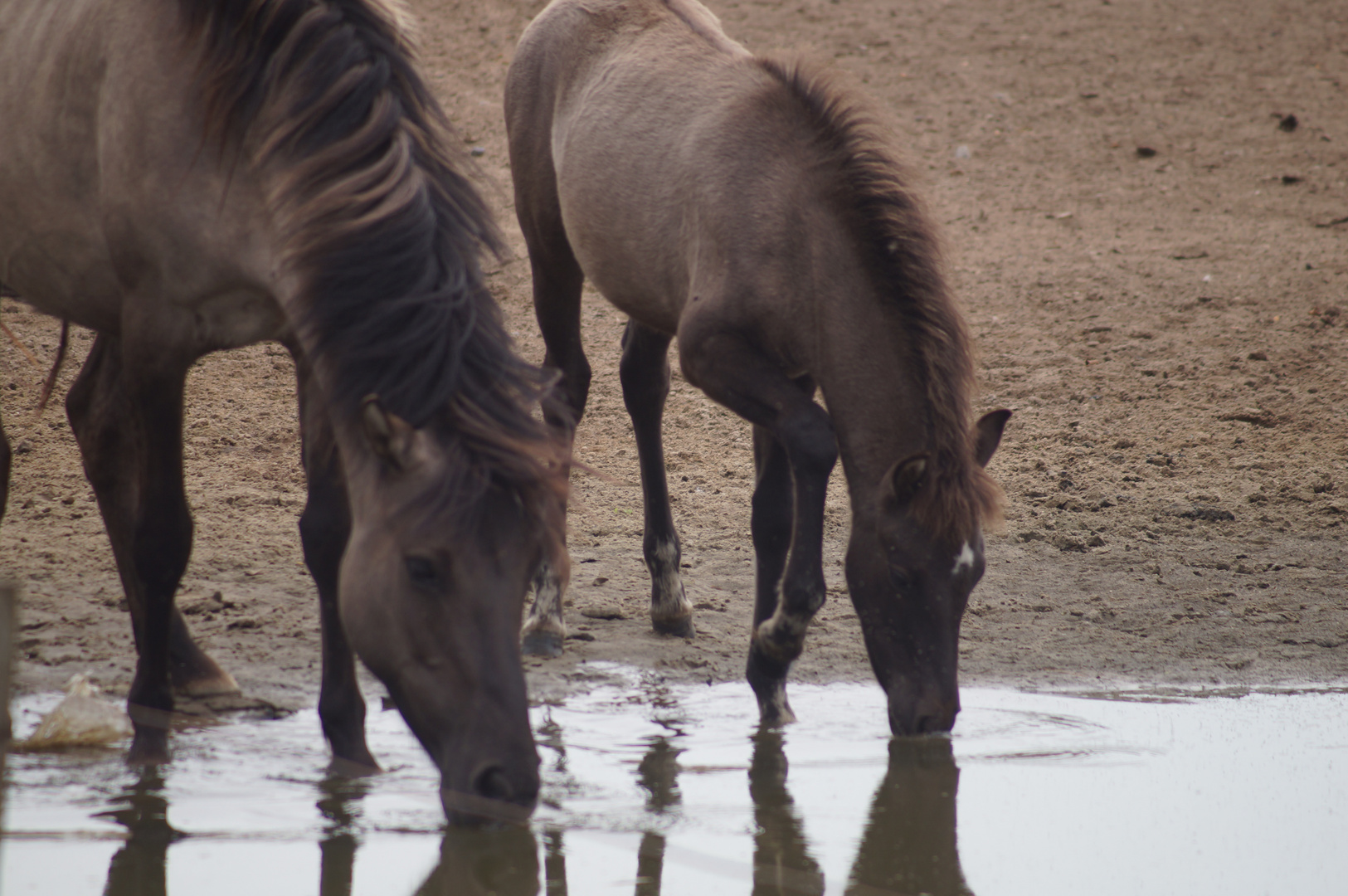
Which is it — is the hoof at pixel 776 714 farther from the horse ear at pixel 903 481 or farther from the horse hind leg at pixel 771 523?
the horse ear at pixel 903 481

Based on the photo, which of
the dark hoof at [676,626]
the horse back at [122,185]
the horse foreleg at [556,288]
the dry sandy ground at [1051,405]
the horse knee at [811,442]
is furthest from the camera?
the horse foreleg at [556,288]

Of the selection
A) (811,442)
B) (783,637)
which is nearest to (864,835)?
(783,637)

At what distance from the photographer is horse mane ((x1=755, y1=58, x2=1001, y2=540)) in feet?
11.3

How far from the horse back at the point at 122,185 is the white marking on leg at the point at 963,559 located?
1.86 meters

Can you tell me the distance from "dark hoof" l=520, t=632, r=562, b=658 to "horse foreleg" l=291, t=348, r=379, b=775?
1.11m

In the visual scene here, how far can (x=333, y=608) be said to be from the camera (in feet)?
11.2

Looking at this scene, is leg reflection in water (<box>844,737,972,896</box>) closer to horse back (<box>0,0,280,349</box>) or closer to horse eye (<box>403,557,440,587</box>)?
horse eye (<box>403,557,440,587</box>)

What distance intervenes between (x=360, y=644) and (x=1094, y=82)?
35.8 ft

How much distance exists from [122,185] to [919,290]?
2101mm

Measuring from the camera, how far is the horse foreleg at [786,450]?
146 inches

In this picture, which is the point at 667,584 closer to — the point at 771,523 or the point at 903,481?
the point at 771,523

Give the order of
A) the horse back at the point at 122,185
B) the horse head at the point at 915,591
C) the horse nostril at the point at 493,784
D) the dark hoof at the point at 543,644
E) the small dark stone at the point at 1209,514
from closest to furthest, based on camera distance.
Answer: the horse nostril at the point at 493,784 → the horse back at the point at 122,185 → the horse head at the point at 915,591 → the dark hoof at the point at 543,644 → the small dark stone at the point at 1209,514

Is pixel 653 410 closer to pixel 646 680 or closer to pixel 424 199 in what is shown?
pixel 646 680

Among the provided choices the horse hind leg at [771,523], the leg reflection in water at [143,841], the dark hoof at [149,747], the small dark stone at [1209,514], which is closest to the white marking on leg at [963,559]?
the horse hind leg at [771,523]
